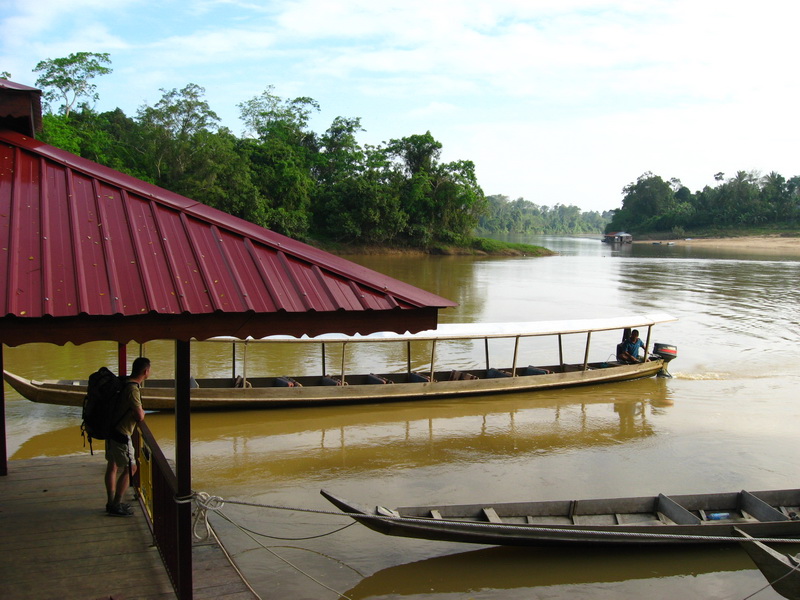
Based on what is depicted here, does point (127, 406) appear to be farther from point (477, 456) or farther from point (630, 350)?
point (630, 350)

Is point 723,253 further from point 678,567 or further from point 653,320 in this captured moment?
point 678,567

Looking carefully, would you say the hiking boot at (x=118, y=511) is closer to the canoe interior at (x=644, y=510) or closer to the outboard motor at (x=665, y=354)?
the canoe interior at (x=644, y=510)

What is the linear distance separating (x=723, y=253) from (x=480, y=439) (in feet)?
218

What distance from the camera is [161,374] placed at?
1498cm

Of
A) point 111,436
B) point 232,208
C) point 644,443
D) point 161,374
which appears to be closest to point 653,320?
point 644,443

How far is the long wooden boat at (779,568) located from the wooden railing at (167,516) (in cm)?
485

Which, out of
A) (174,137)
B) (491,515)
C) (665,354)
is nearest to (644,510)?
(491,515)

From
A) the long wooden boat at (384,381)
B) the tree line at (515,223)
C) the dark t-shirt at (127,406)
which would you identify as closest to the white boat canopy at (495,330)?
the long wooden boat at (384,381)

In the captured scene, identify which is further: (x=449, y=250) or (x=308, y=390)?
(x=449, y=250)

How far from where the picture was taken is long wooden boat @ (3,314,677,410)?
11.8 metres

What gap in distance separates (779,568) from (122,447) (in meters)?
5.84

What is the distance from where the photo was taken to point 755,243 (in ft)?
258

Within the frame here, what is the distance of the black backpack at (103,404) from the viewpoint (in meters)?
5.82

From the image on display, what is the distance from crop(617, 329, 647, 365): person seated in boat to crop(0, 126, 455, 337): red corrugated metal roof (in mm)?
13256
